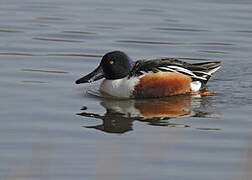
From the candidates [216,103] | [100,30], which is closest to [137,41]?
[100,30]

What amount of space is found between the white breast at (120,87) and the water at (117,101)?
0.52 ft

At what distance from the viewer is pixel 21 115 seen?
9461 mm

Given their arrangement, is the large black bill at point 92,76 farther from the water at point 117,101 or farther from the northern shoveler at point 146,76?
the water at point 117,101

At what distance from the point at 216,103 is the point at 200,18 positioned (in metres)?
4.97

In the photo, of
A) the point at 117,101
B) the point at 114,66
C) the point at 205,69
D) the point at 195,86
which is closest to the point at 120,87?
the point at 117,101

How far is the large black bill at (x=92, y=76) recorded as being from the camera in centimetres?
1088

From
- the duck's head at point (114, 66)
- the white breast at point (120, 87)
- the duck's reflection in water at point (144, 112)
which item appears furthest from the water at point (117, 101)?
the duck's head at point (114, 66)

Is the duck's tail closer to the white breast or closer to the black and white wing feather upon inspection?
the black and white wing feather

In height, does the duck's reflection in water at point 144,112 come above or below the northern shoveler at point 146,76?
below

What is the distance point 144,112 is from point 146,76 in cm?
97

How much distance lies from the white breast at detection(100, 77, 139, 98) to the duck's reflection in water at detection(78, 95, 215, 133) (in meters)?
0.17

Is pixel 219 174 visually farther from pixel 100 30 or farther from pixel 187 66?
pixel 100 30

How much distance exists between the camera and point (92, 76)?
11.0 metres

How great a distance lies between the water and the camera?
756 cm
